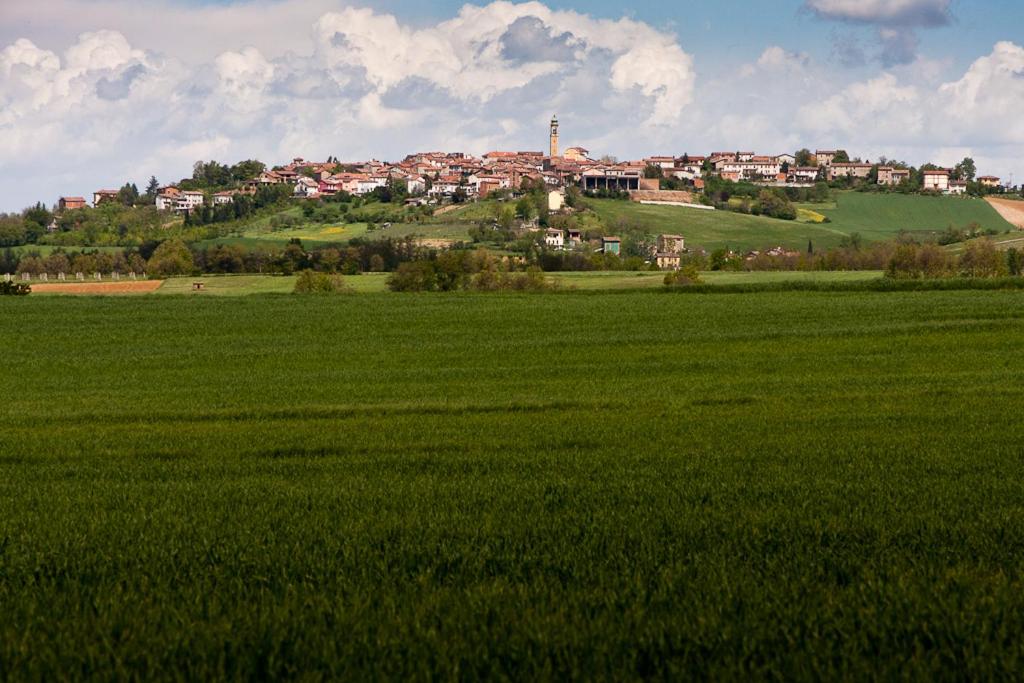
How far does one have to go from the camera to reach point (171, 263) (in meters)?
104

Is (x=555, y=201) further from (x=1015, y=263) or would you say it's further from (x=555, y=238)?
(x=1015, y=263)

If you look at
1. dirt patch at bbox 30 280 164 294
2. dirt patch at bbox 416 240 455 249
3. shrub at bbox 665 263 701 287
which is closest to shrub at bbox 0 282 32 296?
dirt patch at bbox 30 280 164 294

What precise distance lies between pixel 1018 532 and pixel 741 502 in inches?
104

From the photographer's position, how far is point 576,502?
Answer: 11047 mm

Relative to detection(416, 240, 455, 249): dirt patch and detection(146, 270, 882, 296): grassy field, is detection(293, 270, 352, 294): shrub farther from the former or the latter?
detection(416, 240, 455, 249): dirt patch

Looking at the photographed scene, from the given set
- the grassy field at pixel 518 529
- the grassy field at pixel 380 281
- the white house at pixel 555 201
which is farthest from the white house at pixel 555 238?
the grassy field at pixel 518 529

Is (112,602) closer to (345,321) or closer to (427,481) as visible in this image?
(427,481)

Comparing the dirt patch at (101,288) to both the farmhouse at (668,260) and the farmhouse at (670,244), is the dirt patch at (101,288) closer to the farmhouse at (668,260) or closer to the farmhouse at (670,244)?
the farmhouse at (668,260)

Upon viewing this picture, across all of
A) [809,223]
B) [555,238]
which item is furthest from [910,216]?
[555,238]

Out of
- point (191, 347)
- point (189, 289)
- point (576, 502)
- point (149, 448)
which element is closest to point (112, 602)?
point (576, 502)

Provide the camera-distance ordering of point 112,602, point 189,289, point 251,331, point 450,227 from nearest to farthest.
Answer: point 112,602 < point 251,331 < point 189,289 < point 450,227

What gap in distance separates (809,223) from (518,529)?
178m

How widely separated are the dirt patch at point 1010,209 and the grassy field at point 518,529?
520ft

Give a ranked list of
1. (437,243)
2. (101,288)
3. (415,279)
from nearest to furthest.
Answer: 1. (415,279)
2. (101,288)
3. (437,243)
